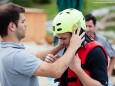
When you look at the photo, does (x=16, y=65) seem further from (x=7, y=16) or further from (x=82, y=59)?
(x=82, y=59)

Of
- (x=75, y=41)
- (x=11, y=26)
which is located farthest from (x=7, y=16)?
(x=75, y=41)

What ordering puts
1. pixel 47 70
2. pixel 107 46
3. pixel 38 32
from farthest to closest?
pixel 38 32, pixel 107 46, pixel 47 70

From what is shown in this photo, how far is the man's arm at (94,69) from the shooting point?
10.7ft

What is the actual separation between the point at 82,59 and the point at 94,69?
0.16 metres

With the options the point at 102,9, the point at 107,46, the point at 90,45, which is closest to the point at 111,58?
the point at 107,46

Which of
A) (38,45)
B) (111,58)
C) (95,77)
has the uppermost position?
(95,77)

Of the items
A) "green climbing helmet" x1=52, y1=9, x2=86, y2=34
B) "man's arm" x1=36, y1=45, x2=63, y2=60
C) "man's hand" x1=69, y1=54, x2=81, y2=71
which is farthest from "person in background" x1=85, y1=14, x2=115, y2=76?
"man's hand" x1=69, y1=54, x2=81, y2=71

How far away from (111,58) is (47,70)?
355 cm

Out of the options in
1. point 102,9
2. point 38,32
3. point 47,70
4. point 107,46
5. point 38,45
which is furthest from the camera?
point 102,9

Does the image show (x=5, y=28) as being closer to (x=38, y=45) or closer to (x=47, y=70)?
(x=47, y=70)

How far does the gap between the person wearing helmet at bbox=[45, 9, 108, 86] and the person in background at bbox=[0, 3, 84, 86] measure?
8 centimetres

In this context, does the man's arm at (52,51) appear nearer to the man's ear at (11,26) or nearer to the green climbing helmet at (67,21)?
the green climbing helmet at (67,21)

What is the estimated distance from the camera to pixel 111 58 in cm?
668

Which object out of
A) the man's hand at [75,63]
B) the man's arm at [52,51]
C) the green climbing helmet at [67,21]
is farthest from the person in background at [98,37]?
the man's hand at [75,63]
